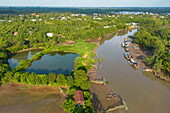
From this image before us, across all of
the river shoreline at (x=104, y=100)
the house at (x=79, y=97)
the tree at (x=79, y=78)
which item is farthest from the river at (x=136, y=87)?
the house at (x=79, y=97)

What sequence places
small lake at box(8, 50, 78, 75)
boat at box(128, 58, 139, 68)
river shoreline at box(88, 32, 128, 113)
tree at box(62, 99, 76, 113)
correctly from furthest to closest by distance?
boat at box(128, 58, 139, 68)
small lake at box(8, 50, 78, 75)
river shoreline at box(88, 32, 128, 113)
tree at box(62, 99, 76, 113)

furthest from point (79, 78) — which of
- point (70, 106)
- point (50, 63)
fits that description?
point (50, 63)

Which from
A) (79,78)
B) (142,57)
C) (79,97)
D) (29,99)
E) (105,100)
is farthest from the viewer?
(142,57)

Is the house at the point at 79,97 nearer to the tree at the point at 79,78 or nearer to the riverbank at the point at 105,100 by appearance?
the riverbank at the point at 105,100

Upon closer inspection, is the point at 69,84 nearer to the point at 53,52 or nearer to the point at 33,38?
the point at 53,52

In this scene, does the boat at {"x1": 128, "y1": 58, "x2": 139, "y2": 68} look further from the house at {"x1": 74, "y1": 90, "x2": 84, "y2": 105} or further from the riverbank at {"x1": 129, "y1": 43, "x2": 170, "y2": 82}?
the house at {"x1": 74, "y1": 90, "x2": 84, "y2": 105}

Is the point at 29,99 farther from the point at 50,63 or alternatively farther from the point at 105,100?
the point at 50,63

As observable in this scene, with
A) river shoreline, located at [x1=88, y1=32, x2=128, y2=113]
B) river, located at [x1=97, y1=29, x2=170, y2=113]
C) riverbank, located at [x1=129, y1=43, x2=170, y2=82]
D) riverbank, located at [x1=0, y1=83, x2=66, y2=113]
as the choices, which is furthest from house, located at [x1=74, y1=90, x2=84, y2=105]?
riverbank, located at [x1=129, y1=43, x2=170, y2=82]
